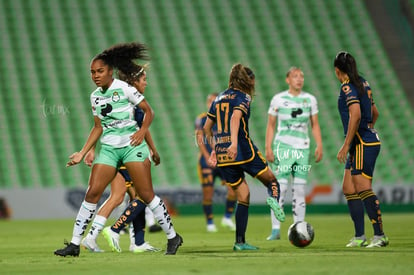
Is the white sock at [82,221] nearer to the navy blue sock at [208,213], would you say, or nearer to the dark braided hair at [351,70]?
the dark braided hair at [351,70]

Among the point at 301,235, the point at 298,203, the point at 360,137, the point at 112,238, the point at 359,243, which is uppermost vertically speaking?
the point at 360,137

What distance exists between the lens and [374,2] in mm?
27562

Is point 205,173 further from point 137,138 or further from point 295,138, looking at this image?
point 137,138

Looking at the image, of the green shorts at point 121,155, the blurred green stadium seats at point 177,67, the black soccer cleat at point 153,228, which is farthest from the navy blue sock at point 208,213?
the blurred green stadium seats at point 177,67

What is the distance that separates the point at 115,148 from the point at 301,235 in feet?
7.52

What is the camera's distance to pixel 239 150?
9125mm

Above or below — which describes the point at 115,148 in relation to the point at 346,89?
below

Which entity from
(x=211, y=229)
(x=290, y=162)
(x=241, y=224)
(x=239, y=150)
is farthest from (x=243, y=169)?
(x=211, y=229)

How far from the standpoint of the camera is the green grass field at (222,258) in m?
6.61

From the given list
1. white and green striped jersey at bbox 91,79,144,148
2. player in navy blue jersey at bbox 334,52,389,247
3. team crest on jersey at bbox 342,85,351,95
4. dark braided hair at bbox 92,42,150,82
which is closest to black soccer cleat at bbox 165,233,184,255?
white and green striped jersey at bbox 91,79,144,148

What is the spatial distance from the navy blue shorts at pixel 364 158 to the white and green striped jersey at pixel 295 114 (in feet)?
7.65

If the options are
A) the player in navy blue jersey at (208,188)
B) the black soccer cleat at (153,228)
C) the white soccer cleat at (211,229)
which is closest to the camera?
the black soccer cleat at (153,228)

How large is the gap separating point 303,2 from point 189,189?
10191mm

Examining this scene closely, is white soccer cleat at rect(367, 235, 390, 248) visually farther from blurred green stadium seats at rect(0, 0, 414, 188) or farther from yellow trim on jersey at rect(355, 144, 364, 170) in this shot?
blurred green stadium seats at rect(0, 0, 414, 188)
